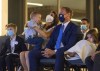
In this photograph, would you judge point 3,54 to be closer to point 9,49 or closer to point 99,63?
point 9,49

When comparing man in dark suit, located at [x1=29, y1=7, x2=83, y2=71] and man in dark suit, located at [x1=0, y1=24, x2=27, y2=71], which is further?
man in dark suit, located at [x1=0, y1=24, x2=27, y2=71]

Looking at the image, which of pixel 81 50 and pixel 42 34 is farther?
pixel 42 34

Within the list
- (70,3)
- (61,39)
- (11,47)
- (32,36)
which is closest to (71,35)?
(61,39)

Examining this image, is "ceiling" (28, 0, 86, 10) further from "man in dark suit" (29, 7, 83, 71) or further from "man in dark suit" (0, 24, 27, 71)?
"man in dark suit" (29, 7, 83, 71)

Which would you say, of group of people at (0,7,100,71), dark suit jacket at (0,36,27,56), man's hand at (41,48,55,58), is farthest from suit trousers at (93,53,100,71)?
dark suit jacket at (0,36,27,56)

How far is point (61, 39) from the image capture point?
14.6ft

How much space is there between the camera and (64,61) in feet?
13.4

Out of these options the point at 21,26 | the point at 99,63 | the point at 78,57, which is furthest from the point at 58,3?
the point at 99,63

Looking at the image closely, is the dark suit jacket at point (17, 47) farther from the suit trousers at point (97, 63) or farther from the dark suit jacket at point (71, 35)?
the suit trousers at point (97, 63)

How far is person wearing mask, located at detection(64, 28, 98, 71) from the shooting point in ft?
13.3

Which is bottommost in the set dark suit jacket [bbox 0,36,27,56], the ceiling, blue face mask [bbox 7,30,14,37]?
dark suit jacket [bbox 0,36,27,56]

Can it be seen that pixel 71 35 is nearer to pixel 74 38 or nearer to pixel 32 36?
pixel 74 38

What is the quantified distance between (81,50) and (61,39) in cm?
47

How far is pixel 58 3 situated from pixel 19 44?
8.92 feet
